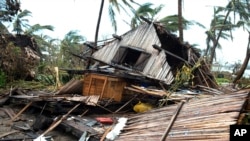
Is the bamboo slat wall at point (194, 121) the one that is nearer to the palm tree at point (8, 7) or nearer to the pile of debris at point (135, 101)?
the pile of debris at point (135, 101)

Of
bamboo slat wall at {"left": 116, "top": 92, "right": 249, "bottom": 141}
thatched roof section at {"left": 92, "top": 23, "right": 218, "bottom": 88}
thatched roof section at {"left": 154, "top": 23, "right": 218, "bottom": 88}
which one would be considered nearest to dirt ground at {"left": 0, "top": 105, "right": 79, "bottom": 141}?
bamboo slat wall at {"left": 116, "top": 92, "right": 249, "bottom": 141}

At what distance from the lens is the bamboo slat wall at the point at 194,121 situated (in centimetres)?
565

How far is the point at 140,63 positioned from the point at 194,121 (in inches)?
244

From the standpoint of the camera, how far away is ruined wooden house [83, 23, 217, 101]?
1105cm

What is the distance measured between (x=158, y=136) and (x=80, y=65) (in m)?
15.1

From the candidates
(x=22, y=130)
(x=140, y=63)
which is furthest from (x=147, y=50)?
(x=22, y=130)

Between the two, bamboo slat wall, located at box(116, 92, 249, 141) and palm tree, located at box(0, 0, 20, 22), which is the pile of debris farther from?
palm tree, located at box(0, 0, 20, 22)

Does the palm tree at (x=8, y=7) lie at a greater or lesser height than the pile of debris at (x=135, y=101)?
greater

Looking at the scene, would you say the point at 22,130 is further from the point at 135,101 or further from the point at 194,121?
the point at 194,121

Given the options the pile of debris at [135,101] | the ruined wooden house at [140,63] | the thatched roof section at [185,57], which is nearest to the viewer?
the pile of debris at [135,101]

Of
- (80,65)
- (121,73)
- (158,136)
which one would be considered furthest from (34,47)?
(158,136)

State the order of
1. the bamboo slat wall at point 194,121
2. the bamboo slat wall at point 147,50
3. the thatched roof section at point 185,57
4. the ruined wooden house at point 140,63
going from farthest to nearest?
the thatched roof section at point 185,57 → the bamboo slat wall at point 147,50 → the ruined wooden house at point 140,63 → the bamboo slat wall at point 194,121

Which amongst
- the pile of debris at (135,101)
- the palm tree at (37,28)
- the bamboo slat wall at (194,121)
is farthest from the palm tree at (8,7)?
the palm tree at (37,28)

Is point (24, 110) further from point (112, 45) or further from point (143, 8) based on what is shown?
point (143, 8)
